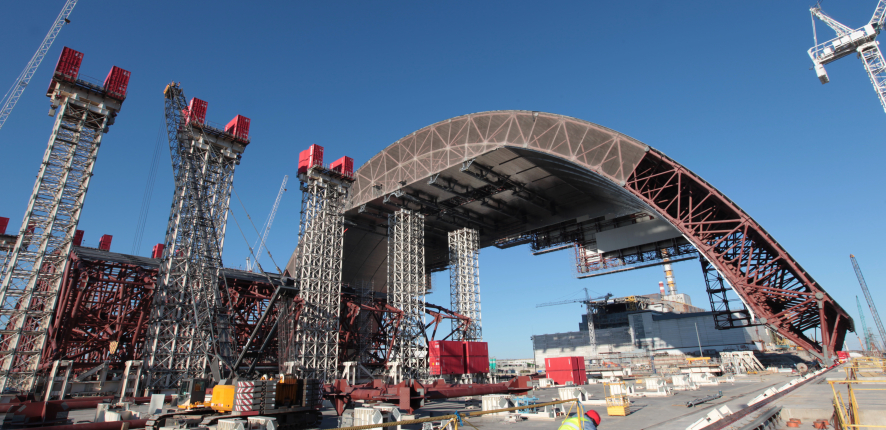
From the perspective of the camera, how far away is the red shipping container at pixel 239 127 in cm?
5025

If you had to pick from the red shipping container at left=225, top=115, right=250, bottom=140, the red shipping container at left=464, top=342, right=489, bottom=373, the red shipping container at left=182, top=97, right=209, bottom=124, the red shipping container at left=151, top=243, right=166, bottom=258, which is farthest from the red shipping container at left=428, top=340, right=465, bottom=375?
the red shipping container at left=151, top=243, right=166, bottom=258

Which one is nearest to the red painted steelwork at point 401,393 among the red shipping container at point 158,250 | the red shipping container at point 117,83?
the red shipping container at point 117,83

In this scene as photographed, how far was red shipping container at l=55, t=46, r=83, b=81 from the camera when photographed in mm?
40812

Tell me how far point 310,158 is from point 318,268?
12.5 m

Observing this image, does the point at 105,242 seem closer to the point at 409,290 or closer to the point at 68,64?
the point at 68,64

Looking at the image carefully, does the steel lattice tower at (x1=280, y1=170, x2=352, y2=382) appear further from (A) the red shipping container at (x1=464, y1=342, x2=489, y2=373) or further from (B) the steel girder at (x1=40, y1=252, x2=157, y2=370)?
(B) the steel girder at (x1=40, y1=252, x2=157, y2=370)

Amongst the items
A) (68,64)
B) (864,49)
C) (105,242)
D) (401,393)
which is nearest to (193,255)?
(68,64)

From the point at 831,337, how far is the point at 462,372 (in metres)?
31.9

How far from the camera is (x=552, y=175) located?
4700 centimetres

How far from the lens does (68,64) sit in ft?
136

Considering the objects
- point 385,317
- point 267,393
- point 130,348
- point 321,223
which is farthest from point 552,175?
point 130,348

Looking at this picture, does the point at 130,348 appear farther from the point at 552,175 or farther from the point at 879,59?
the point at 879,59

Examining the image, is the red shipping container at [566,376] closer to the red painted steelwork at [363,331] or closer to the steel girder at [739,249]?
the red painted steelwork at [363,331]

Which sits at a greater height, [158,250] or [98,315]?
[158,250]
